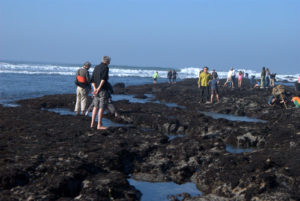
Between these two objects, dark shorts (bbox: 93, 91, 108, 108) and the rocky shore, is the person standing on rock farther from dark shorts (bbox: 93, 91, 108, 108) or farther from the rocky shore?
the rocky shore

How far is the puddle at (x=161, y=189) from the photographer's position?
5932 millimetres

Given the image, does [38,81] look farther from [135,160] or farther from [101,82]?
[135,160]

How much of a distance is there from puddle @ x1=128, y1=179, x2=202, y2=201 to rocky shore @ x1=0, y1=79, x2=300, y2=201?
0.46ft

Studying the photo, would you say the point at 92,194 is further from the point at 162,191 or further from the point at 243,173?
the point at 243,173

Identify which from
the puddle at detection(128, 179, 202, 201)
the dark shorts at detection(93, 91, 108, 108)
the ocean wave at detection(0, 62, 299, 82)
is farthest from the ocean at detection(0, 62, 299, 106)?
the puddle at detection(128, 179, 202, 201)

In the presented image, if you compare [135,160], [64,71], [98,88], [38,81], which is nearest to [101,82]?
[98,88]

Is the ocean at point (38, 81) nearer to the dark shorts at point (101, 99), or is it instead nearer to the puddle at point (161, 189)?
the dark shorts at point (101, 99)

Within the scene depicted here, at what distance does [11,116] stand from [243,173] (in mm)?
9064

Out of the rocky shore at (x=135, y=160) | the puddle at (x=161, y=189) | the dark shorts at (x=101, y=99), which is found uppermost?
the dark shorts at (x=101, y=99)

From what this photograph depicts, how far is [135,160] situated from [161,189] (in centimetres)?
161

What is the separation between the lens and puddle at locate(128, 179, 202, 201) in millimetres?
5932

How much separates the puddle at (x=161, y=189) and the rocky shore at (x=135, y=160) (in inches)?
5.5

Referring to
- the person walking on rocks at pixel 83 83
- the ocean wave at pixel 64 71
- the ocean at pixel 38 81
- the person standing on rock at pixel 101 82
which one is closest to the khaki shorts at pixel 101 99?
the person standing on rock at pixel 101 82

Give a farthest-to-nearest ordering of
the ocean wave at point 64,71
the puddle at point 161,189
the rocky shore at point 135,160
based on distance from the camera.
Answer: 1. the ocean wave at point 64,71
2. the puddle at point 161,189
3. the rocky shore at point 135,160
